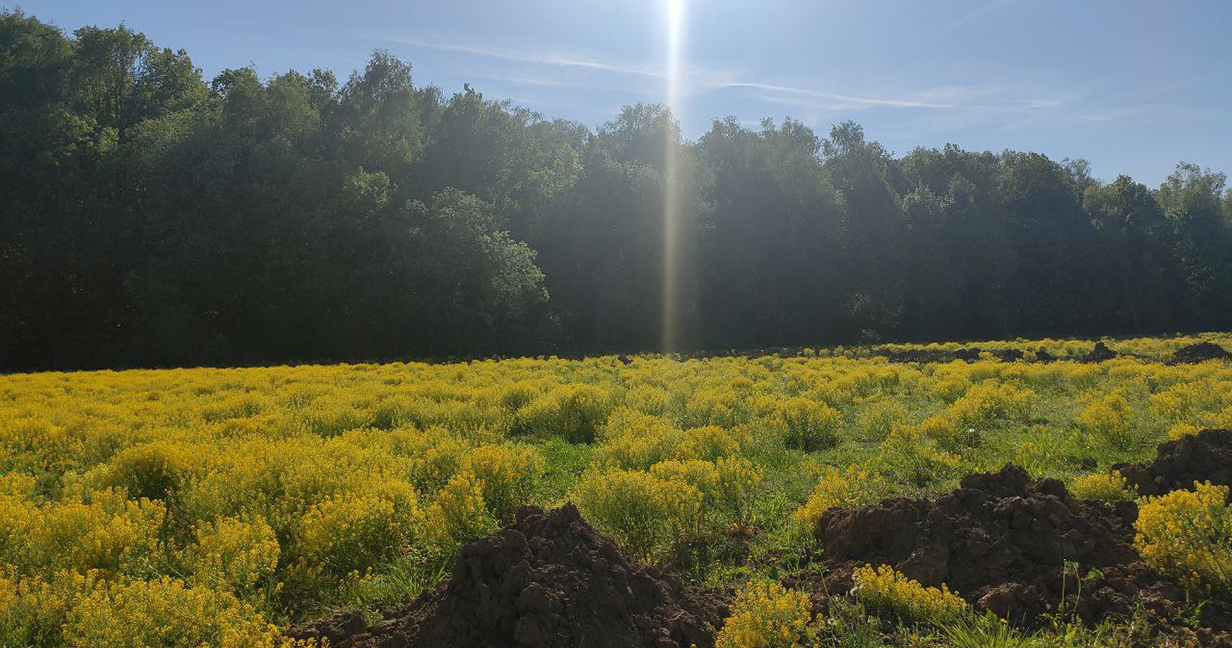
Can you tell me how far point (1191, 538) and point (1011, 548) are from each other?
995mm

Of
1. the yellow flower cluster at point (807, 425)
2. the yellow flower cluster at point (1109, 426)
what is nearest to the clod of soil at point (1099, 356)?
the yellow flower cluster at point (1109, 426)

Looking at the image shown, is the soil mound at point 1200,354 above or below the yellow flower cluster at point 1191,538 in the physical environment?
below

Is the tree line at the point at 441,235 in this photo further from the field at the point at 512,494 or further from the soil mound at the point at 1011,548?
the soil mound at the point at 1011,548

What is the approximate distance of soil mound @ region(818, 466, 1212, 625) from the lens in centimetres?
392

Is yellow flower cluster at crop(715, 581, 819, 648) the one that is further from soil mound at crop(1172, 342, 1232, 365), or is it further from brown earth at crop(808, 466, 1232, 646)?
soil mound at crop(1172, 342, 1232, 365)

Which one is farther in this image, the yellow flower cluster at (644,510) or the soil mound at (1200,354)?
the soil mound at (1200,354)

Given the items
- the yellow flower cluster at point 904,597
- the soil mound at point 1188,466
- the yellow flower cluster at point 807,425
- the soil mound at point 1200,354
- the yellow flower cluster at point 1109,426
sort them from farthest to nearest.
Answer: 1. the soil mound at point 1200,354
2. the yellow flower cluster at point 807,425
3. the yellow flower cluster at point 1109,426
4. the soil mound at point 1188,466
5. the yellow flower cluster at point 904,597

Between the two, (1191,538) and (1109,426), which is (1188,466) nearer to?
(1191,538)

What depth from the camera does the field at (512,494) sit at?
12.8 feet

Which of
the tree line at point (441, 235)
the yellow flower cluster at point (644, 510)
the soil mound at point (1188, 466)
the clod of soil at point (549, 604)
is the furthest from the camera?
the tree line at point (441, 235)

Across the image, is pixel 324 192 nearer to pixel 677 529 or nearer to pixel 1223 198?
pixel 677 529

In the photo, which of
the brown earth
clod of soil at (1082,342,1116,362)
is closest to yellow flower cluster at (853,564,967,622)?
the brown earth

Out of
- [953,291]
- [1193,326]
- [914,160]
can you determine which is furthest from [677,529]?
[1193,326]

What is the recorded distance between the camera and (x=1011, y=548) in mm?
4316
